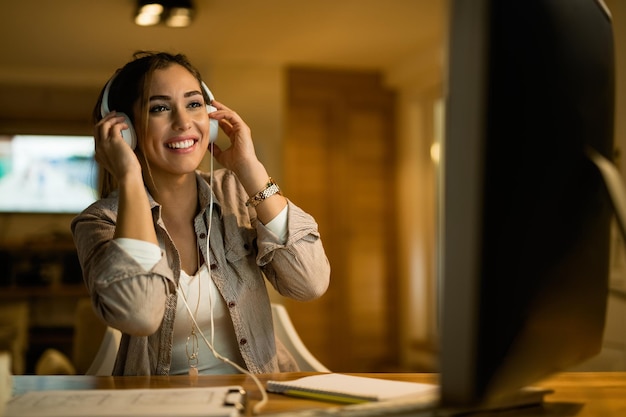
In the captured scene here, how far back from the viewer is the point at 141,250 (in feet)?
3.82

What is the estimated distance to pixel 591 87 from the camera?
0.79m

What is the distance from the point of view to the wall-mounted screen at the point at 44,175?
622 cm

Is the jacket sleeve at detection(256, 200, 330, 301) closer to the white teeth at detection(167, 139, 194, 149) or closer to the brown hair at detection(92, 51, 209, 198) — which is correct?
the white teeth at detection(167, 139, 194, 149)

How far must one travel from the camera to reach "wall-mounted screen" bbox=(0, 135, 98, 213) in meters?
6.22

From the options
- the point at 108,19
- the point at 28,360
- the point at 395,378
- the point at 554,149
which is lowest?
the point at 28,360

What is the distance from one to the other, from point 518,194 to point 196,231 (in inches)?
37.2

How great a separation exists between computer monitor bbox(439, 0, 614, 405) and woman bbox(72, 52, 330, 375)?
70cm

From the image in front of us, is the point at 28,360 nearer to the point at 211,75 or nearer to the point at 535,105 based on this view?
the point at 211,75

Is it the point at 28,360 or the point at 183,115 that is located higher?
the point at 183,115

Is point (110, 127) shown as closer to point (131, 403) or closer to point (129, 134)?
point (129, 134)

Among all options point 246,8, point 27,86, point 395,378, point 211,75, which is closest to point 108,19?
point 246,8

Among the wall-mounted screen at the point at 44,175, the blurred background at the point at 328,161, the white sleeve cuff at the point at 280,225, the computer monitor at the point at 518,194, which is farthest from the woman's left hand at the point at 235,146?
the wall-mounted screen at the point at 44,175

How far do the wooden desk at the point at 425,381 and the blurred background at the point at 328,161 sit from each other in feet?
14.7

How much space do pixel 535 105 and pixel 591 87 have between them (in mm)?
163
